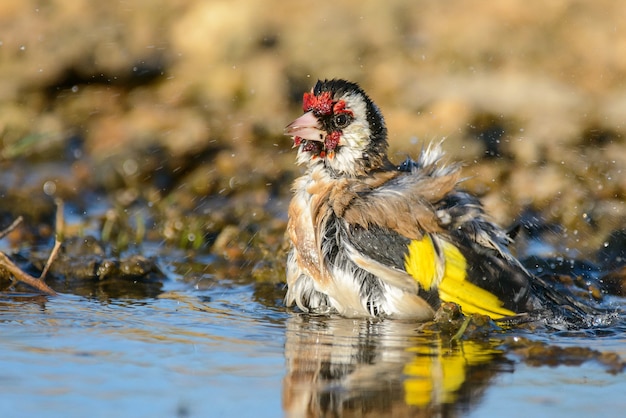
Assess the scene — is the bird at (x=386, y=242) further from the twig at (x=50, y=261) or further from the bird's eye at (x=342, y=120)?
the twig at (x=50, y=261)

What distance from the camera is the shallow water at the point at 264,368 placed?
3387 millimetres

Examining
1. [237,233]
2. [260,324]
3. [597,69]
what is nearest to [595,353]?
[260,324]

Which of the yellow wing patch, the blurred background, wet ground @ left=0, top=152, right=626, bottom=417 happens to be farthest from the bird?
the blurred background

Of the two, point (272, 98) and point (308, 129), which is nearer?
point (308, 129)

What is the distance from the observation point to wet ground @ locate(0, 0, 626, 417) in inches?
145

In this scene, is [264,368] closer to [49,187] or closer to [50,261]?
[50,261]

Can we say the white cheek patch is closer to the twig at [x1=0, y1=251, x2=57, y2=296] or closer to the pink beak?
the pink beak

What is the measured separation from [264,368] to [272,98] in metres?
4.93

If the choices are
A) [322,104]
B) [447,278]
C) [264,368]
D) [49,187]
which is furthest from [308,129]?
[49,187]

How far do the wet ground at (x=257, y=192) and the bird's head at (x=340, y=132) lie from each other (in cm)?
78

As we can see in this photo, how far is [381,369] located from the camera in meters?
3.87

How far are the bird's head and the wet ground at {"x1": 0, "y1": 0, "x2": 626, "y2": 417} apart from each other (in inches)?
30.7

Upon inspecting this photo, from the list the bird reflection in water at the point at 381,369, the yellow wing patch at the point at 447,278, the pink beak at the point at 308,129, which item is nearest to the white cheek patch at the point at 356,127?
the pink beak at the point at 308,129

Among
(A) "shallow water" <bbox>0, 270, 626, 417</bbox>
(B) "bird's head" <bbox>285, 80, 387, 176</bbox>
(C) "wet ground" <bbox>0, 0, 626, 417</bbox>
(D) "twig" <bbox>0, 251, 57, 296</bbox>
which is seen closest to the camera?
(A) "shallow water" <bbox>0, 270, 626, 417</bbox>
